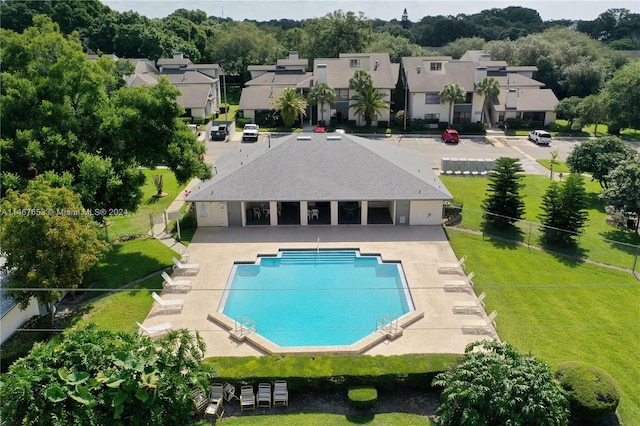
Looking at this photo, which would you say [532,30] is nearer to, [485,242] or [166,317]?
[485,242]

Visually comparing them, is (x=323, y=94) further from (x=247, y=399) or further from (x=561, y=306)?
(x=247, y=399)

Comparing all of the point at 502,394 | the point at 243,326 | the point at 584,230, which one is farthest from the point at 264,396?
the point at 584,230

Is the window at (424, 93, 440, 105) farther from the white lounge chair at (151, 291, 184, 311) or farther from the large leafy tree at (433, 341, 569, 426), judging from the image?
the large leafy tree at (433, 341, 569, 426)

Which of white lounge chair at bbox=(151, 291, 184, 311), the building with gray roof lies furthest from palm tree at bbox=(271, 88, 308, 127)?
white lounge chair at bbox=(151, 291, 184, 311)

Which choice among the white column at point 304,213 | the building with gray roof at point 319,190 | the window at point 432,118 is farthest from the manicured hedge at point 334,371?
the window at point 432,118

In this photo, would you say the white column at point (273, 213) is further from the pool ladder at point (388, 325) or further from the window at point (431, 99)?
the window at point (431, 99)

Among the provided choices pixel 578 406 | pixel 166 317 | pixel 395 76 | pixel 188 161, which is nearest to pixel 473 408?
pixel 578 406
